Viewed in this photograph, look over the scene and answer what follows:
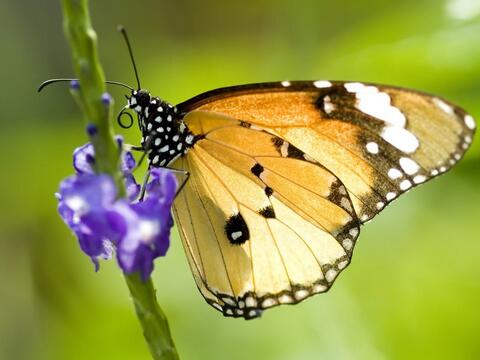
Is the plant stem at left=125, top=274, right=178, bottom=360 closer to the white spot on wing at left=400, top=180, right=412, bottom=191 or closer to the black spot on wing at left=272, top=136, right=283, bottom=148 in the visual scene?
the black spot on wing at left=272, top=136, right=283, bottom=148

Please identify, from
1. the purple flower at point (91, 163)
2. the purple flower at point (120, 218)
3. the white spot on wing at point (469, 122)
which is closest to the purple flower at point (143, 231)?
the purple flower at point (120, 218)

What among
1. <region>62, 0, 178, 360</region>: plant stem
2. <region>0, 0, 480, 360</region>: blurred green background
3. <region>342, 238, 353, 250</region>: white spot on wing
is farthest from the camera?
<region>0, 0, 480, 360</region>: blurred green background

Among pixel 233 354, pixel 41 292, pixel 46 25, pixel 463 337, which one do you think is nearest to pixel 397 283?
pixel 463 337

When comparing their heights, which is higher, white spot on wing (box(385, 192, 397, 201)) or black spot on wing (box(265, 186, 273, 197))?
black spot on wing (box(265, 186, 273, 197))

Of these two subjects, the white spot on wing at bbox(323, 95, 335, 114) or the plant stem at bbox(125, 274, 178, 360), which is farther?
the white spot on wing at bbox(323, 95, 335, 114)

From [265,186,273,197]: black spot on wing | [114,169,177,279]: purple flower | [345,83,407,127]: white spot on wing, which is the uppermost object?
[345,83,407,127]: white spot on wing

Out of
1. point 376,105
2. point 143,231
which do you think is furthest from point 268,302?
point 143,231

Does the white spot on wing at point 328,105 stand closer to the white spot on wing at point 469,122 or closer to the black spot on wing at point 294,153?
the black spot on wing at point 294,153

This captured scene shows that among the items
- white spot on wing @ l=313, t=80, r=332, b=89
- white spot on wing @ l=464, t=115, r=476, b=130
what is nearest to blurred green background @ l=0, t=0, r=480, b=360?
white spot on wing @ l=464, t=115, r=476, b=130
